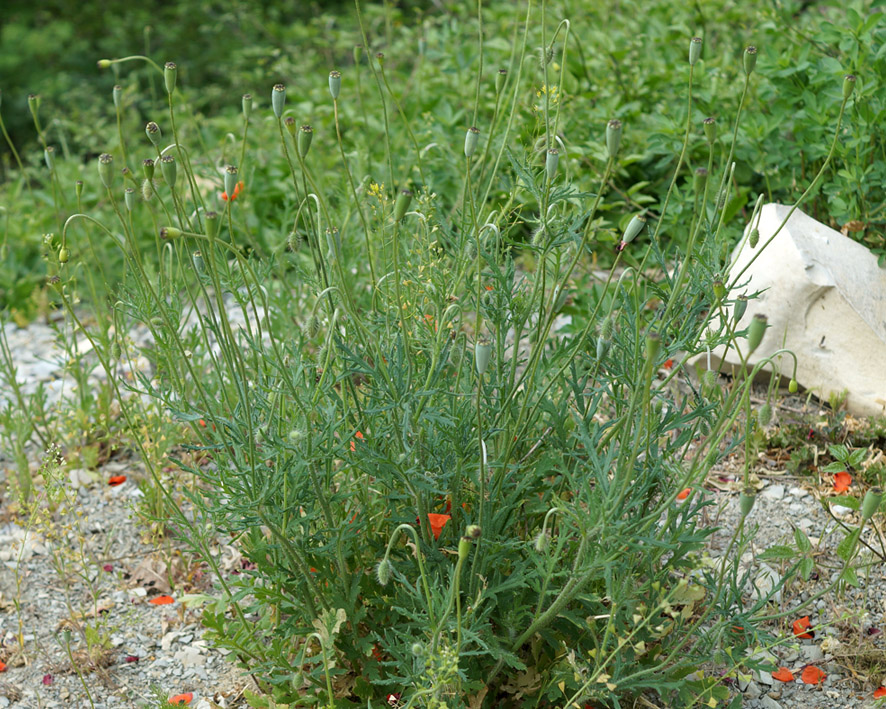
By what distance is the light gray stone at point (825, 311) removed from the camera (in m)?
2.69

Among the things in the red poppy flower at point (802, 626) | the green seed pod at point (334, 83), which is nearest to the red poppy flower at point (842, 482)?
the red poppy flower at point (802, 626)

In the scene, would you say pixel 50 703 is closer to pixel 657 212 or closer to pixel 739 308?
pixel 739 308

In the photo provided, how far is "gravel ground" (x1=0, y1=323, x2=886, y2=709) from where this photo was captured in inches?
83.9

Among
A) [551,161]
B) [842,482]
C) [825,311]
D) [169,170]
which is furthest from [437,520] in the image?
[825,311]

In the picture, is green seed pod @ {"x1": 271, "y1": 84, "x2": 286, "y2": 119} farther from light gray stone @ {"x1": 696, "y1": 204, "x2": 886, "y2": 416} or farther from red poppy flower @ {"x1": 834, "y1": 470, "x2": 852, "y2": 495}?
red poppy flower @ {"x1": 834, "y1": 470, "x2": 852, "y2": 495}

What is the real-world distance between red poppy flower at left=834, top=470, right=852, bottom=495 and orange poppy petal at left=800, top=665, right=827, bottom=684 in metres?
0.58

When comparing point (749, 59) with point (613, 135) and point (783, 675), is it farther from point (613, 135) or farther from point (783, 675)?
point (783, 675)

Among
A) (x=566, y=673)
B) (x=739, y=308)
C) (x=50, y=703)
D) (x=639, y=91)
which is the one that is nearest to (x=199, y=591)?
(x=50, y=703)

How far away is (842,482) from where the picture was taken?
2.52 meters

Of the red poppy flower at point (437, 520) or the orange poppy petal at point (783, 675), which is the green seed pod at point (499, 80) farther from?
the orange poppy petal at point (783, 675)

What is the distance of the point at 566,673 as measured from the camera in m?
1.79

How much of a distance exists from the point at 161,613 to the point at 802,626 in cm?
165

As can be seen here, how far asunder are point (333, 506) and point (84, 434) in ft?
4.74

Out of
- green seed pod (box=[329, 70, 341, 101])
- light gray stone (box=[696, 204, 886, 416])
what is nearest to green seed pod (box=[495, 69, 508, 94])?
green seed pod (box=[329, 70, 341, 101])
